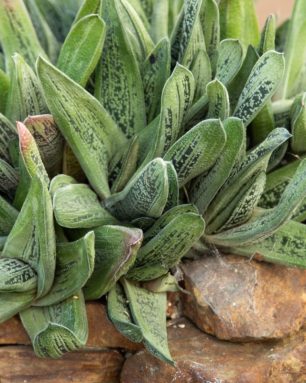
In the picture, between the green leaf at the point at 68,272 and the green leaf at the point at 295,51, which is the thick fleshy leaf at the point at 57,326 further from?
the green leaf at the point at 295,51

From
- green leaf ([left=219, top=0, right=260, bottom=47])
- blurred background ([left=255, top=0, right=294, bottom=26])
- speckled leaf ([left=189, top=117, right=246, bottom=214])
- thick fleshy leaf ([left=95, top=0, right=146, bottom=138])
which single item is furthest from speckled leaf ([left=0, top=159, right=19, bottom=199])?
blurred background ([left=255, top=0, right=294, bottom=26])

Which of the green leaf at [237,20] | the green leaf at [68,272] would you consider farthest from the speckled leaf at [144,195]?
the green leaf at [237,20]

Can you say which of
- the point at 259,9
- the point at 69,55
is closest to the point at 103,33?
the point at 69,55

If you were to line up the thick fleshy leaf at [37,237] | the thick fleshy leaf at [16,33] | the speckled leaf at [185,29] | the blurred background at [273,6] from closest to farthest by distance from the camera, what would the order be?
the thick fleshy leaf at [37,237] → the speckled leaf at [185,29] → the thick fleshy leaf at [16,33] → the blurred background at [273,6]

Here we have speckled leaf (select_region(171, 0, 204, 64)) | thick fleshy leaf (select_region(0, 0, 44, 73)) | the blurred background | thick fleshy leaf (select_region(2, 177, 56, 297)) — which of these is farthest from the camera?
the blurred background

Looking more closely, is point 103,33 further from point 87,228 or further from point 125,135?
point 87,228

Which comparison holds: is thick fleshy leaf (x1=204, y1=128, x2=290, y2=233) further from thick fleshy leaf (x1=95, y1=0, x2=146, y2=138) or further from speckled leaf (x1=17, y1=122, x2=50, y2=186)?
speckled leaf (x1=17, y1=122, x2=50, y2=186)
